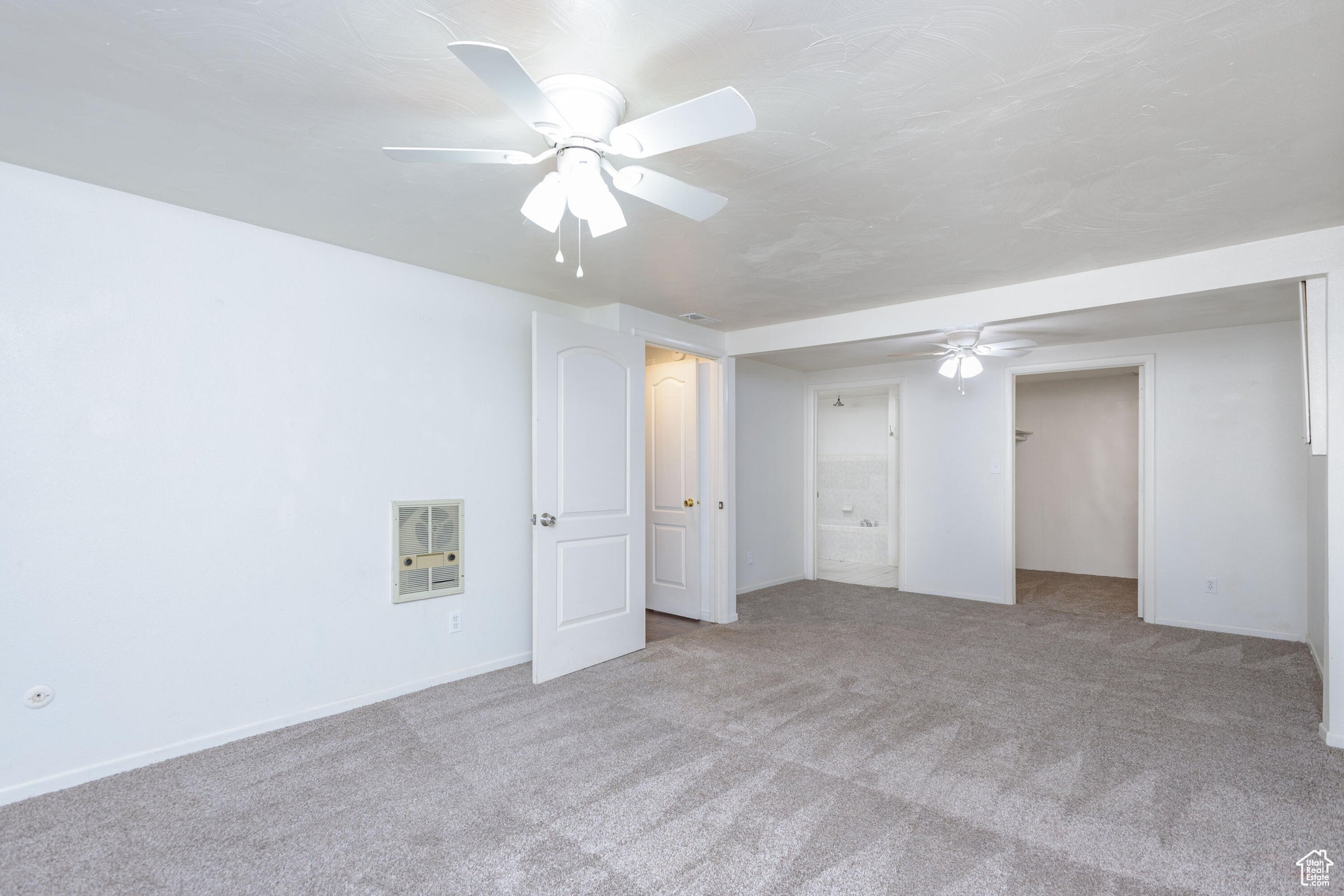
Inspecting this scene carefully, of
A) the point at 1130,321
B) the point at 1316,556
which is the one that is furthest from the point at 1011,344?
the point at 1316,556

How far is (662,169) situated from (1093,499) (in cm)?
653

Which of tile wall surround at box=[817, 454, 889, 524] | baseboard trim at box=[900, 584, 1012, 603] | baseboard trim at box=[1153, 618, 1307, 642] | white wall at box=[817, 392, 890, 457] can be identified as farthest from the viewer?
white wall at box=[817, 392, 890, 457]

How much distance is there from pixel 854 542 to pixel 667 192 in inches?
268

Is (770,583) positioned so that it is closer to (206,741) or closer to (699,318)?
(699,318)

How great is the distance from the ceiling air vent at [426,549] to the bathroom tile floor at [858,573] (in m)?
4.24

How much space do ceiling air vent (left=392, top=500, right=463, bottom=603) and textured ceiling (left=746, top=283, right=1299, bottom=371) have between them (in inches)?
101

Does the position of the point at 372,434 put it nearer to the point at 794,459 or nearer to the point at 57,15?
the point at 57,15

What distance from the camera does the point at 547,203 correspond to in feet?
6.17

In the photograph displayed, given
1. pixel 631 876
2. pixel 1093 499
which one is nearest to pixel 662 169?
pixel 631 876

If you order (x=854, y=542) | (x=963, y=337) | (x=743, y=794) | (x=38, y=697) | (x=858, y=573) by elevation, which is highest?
(x=963, y=337)

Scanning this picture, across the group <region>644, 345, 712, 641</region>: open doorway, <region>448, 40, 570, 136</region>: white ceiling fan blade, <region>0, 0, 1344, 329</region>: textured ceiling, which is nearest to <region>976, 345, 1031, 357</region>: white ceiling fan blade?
<region>0, 0, 1344, 329</region>: textured ceiling

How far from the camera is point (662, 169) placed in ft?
7.20

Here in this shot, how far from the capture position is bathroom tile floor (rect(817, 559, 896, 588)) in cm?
651

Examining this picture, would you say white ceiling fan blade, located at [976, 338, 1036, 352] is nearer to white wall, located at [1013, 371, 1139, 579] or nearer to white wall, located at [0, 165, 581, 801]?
white wall, located at [1013, 371, 1139, 579]
